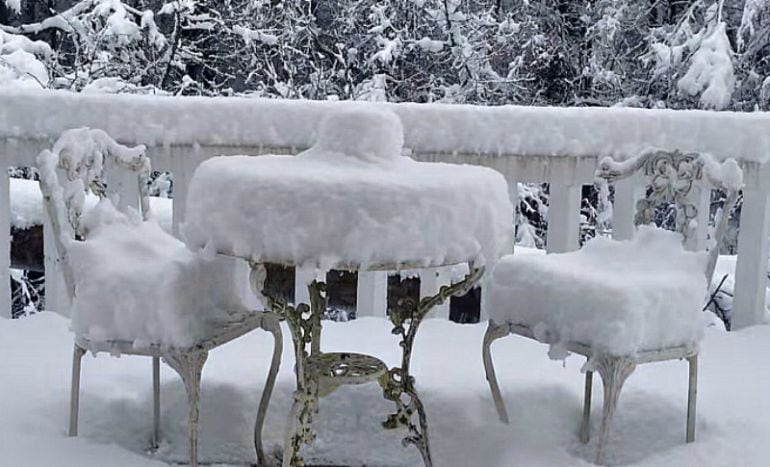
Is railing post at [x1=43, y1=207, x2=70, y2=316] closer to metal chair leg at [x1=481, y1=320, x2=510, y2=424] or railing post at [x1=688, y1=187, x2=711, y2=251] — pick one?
metal chair leg at [x1=481, y1=320, x2=510, y2=424]

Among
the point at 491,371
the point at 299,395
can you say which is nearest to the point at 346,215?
the point at 299,395

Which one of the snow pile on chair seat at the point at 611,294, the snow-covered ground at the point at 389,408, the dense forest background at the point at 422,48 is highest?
the dense forest background at the point at 422,48

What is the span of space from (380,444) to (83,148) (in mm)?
1032

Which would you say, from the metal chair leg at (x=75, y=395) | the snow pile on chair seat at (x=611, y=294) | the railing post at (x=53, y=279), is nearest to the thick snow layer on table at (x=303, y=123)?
the railing post at (x=53, y=279)

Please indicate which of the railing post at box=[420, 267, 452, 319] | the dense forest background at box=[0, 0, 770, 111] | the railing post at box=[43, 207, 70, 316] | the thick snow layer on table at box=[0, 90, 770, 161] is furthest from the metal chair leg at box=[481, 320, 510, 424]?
the dense forest background at box=[0, 0, 770, 111]

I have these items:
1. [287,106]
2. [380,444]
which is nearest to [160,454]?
[380,444]

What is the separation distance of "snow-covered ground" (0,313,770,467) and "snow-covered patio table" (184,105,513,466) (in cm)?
31

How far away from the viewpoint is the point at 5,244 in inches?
120

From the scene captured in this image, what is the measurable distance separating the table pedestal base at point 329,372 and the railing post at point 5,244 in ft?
4.46

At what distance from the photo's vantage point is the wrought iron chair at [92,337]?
6.62 ft

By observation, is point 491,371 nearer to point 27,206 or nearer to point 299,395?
point 299,395

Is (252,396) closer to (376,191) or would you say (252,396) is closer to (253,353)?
(253,353)

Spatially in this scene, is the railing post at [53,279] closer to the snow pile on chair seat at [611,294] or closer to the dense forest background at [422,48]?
the snow pile on chair seat at [611,294]

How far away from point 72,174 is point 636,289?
1.32m
